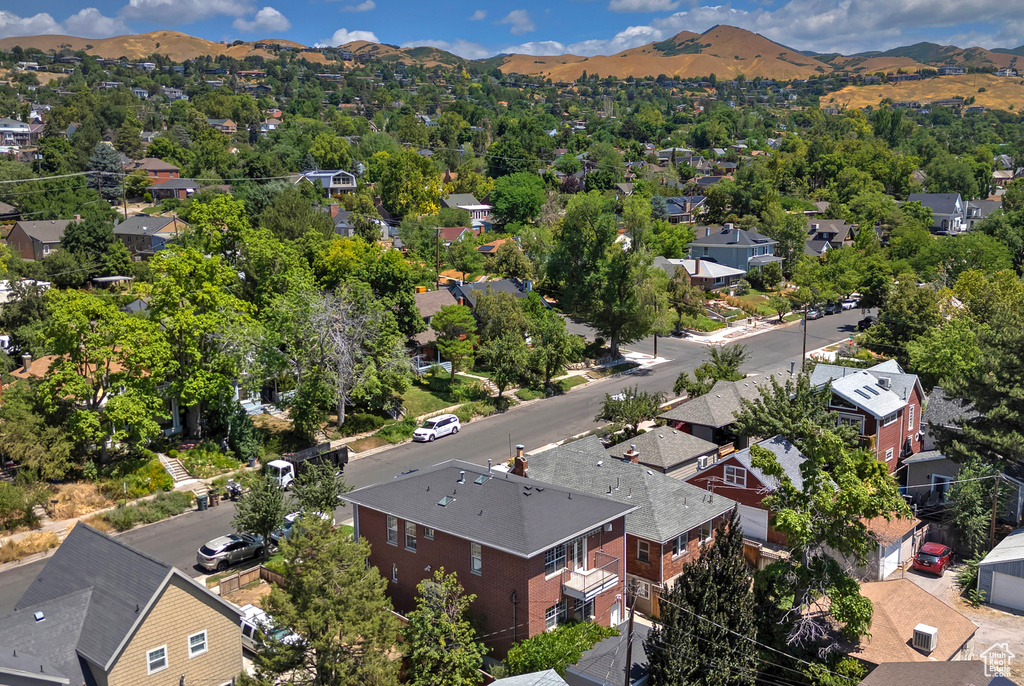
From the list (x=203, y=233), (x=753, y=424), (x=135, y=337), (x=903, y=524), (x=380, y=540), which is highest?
(x=203, y=233)

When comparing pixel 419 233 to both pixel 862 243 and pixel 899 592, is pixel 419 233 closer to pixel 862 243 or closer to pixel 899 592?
pixel 862 243

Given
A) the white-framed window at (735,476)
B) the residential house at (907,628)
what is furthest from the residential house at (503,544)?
the white-framed window at (735,476)

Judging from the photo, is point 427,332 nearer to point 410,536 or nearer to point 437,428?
point 437,428

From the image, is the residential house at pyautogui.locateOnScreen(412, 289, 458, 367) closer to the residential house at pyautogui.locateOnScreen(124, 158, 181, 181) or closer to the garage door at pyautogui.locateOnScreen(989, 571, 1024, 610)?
the garage door at pyautogui.locateOnScreen(989, 571, 1024, 610)

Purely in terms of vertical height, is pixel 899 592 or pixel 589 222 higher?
pixel 589 222

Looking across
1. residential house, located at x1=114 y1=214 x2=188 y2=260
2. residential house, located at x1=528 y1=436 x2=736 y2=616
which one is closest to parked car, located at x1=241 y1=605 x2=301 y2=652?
residential house, located at x1=528 y1=436 x2=736 y2=616

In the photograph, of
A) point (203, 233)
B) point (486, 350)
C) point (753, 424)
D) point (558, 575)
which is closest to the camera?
point (558, 575)

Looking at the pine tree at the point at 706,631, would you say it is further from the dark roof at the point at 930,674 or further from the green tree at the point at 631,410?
Result: the green tree at the point at 631,410

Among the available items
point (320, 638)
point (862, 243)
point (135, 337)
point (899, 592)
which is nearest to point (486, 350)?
point (135, 337)

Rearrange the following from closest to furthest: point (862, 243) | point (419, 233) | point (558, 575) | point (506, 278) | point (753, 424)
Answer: point (558, 575)
point (753, 424)
point (506, 278)
point (419, 233)
point (862, 243)
